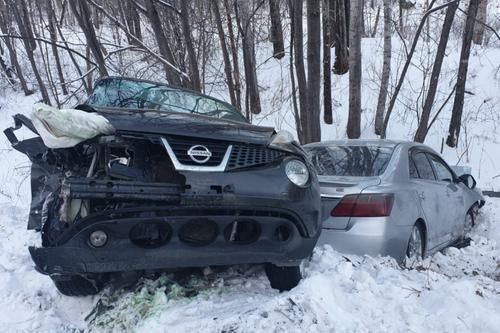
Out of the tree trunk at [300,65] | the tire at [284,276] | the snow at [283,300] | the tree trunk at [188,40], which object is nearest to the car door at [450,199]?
the snow at [283,300]

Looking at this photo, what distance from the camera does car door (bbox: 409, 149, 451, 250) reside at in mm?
4782

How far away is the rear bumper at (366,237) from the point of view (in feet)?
13.2

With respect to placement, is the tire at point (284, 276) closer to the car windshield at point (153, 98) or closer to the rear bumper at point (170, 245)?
the rear bumper at point (170, 245)

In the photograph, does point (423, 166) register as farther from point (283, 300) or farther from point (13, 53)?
point (13, 53)

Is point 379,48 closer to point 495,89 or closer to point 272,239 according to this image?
point 495,89

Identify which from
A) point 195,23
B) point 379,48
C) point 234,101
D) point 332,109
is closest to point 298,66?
point 234,101

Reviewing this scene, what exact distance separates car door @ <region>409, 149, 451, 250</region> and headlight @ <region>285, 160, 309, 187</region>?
6.30 feet

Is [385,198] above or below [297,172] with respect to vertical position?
below

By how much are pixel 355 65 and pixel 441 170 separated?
5.97m

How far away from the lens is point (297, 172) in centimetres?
315

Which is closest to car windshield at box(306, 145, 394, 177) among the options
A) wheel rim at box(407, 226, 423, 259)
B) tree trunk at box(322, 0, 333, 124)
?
wheel rim at box(407, 226, 423, 259)

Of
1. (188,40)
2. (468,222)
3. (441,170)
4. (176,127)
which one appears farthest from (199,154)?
(188,40)

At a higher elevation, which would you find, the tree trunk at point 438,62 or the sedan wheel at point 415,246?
the tree trunk at point 438,62

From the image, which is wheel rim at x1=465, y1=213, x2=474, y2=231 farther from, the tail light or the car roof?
the tail light
